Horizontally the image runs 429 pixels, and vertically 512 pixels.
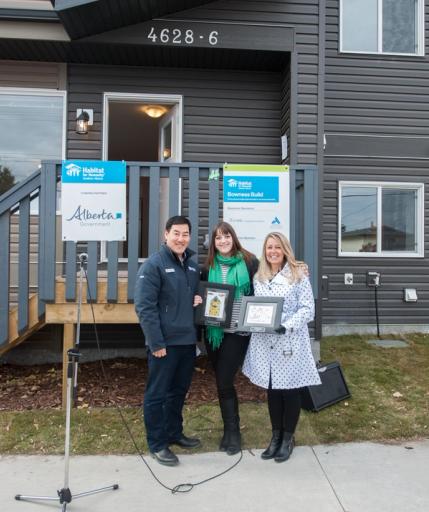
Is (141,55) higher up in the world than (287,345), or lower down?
higher up

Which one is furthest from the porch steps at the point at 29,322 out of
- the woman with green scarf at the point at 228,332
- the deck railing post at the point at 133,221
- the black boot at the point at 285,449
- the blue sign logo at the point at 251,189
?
the black boot at the point at 285,449

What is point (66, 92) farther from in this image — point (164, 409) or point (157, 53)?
point (164, 409)

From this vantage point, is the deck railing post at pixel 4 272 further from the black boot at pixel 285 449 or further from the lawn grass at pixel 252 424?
the black boot at pixel 285 449

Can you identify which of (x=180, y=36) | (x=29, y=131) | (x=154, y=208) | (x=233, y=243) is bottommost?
(x=233, y=243)

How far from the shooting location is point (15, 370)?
588cm

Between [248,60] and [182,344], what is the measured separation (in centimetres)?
400

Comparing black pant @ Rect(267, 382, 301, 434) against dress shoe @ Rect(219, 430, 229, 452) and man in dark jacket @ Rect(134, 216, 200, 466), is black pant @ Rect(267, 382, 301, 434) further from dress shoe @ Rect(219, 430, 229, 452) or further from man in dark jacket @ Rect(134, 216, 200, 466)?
man in dark jacket @ Rect(134, 216, 200, 466)

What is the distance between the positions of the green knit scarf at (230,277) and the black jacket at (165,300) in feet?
0.44

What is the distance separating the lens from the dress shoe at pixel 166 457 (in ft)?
11.8

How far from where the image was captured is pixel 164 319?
358 cm

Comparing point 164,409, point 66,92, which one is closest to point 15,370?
point 164,409

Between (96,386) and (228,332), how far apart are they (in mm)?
2120

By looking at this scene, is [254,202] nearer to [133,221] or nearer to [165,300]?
[133,221]

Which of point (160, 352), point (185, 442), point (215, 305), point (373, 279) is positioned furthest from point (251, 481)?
point (373, 279)
